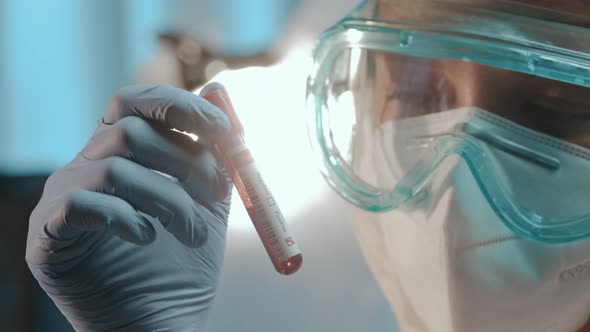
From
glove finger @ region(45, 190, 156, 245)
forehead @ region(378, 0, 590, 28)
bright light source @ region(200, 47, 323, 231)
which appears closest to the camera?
glove finger @ region(45, 190, 156, 245)

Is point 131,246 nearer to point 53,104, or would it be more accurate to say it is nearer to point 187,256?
point 187,256

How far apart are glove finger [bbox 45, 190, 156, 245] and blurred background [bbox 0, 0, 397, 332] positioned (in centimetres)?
29

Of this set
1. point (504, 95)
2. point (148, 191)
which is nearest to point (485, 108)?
point (504, 95)

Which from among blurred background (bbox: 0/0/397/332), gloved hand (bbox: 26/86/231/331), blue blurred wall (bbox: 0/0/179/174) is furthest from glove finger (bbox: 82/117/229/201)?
blue blurred wall (bbox: 0/0/179/174)

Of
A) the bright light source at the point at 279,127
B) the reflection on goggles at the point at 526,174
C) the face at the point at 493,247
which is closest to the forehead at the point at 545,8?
the face at the point at 493,247

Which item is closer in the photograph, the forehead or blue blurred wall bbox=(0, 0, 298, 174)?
the forehead

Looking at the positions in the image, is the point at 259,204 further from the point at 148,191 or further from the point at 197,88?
the point at 197,88

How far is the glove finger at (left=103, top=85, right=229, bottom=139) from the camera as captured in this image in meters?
0.69

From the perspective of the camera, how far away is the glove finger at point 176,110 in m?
0.69

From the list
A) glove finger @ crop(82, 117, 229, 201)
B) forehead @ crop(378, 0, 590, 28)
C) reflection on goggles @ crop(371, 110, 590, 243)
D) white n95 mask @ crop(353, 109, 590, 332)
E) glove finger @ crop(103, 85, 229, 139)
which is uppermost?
forehead @ crop(378, 0, 590, 28)

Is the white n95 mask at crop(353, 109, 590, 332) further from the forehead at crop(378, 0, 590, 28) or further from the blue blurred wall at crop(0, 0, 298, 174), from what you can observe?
the blue blurred wall at crop(0, 0, 298, 174)

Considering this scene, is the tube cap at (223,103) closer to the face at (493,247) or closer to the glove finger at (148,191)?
the glove finger at (148,191)

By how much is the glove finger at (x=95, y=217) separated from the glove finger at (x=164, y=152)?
58 mm

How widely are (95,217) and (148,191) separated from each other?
0.21 feet
